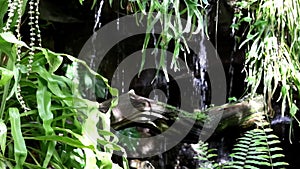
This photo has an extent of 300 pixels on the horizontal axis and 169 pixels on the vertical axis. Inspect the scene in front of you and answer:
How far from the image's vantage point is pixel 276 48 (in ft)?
6.48

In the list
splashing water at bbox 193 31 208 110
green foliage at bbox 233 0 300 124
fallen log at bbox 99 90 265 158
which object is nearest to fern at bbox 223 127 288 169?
fallen log at bbox 99 90 265 158

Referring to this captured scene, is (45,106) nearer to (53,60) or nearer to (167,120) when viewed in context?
(53,60)

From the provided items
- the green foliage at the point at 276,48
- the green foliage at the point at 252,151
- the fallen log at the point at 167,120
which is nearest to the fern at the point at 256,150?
the green foliage at the point at 252,151

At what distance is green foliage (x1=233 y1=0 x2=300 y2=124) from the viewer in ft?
6.37

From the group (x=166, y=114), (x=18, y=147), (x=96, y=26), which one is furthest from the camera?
(x=96, y=26)

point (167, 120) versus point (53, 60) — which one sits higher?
point (53, 60)

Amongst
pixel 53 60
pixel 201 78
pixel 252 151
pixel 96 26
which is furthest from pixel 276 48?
pixel 53 60

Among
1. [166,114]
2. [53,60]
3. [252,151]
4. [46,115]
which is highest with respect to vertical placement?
[53,60]

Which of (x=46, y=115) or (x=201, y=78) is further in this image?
(x=201, y=78)

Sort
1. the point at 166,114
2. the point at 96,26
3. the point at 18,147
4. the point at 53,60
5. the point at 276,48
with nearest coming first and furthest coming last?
the point at 18,147
the point at 53,60
the point at 166,114
the point at 276,48
the point at 96,26

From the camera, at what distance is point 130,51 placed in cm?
284

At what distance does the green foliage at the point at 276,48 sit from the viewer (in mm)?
1940

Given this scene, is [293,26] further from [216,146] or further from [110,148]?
[110,148]

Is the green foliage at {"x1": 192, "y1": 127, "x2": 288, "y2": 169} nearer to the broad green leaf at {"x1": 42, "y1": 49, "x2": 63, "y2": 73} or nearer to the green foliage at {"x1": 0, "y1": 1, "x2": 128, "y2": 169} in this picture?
the green foliage at {"x1": 0, "y1": 1, "x2": 128, "y2": 169}
